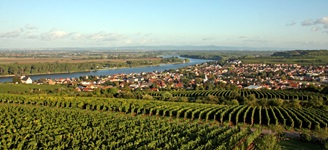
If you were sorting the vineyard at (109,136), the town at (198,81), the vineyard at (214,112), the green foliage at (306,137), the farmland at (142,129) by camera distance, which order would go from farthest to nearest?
the town at (198,81)
the vineyard at (214,112)
the green foliage at (306,137)
the farmland at (142,129)
the vineyard at (109,136)

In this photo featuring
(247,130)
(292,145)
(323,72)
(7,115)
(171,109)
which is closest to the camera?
(292,145)

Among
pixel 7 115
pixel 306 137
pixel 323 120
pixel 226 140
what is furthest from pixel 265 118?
pixel 7 115

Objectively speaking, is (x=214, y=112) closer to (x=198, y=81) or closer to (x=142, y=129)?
(x=142, y=129)

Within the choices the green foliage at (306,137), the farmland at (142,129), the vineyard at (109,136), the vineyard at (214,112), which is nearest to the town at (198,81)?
the vineyard at (214,112)

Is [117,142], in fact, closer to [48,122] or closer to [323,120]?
[48,122]

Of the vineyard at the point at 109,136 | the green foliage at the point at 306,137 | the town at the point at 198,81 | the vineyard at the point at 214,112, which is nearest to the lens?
the vineyard at the point at 109,136

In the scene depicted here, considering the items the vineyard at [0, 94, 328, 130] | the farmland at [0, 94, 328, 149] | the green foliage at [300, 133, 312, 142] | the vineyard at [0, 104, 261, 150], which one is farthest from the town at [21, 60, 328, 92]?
the green foliage at [300, 133, 312, 142]

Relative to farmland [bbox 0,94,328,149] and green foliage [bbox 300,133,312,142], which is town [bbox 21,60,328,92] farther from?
green foliage [bbox 300,133,312,142]

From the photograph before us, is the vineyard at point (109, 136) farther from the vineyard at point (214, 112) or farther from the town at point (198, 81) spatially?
the town at point (198, 81)
